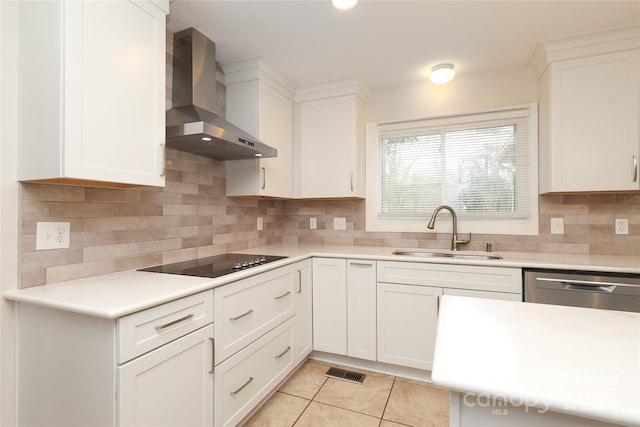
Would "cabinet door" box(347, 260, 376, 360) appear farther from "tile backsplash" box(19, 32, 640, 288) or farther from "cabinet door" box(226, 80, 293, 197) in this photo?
"cabinet door" box(226, 80, 293, 197)

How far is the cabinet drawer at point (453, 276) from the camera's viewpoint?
1931 mm

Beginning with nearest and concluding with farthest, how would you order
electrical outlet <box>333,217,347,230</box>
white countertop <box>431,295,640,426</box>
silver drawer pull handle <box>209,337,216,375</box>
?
white countertop <box>431,295,640,426</box>
silver drawer pull handle <box>209,337,216,375</box>
electrical outlet <box>333,217,347,230</box>

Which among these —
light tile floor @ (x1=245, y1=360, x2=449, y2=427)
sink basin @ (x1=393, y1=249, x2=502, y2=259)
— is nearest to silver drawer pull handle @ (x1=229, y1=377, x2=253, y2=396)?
light tile floor @ (x1=245, y1=360, x2=449, y2=427)

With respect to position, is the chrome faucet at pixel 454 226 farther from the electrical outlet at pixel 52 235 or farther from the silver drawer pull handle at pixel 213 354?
the electrical outlet at pixel 52 235

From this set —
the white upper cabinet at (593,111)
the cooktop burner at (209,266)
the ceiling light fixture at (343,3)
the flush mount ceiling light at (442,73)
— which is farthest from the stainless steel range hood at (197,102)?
the white upper cabinet at (593,111)

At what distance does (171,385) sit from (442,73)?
262 centimetres

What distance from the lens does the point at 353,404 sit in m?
1.92

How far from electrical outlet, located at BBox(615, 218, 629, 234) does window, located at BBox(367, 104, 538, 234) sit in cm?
48

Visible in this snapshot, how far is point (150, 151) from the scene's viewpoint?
149 cm

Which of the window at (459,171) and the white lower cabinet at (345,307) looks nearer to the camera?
the white lower cabinet at (345,307)

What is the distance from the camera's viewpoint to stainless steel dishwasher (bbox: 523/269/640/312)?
1.67 m

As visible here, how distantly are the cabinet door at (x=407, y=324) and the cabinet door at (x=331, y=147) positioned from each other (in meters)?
0.93

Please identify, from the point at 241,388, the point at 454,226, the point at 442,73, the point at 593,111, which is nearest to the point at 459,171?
the point at 454,226

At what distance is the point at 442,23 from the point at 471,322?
5.88 feet
